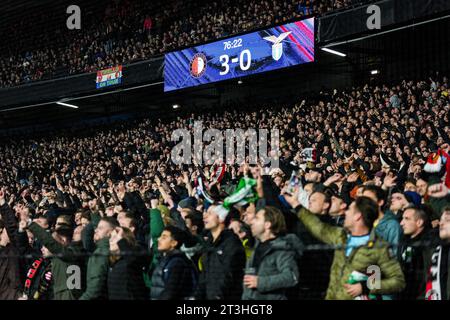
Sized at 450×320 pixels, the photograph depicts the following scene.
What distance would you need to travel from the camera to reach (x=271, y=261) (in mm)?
4770

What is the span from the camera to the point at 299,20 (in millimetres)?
15570

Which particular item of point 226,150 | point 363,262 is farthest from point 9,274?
point 226,150

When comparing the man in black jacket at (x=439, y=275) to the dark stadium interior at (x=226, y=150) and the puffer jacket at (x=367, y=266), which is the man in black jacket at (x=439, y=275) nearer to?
the dark stadium interior at (x=226, y=150)

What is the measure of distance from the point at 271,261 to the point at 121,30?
19589 mm

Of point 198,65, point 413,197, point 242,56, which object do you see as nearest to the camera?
point 413,197

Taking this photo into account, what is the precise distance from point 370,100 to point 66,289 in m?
9.73

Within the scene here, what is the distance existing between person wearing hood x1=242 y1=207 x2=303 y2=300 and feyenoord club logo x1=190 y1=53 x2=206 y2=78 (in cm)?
1305

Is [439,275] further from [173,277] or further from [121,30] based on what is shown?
[121,30]

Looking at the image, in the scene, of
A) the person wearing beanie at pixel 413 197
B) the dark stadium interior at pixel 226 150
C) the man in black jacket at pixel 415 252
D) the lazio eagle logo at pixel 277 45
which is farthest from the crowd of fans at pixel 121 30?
the man in black jacket at pixel 415 252

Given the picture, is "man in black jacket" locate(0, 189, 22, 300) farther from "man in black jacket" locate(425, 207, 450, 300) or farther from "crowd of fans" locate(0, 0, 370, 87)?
"crowd of fans" locate(0, 0, 370, 87)

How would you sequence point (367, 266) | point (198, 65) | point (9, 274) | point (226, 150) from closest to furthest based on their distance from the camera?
point (367, 266), point (9, 274), point (226, 150), point (198, 65)

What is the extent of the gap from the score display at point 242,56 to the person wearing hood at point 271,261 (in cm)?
1082
